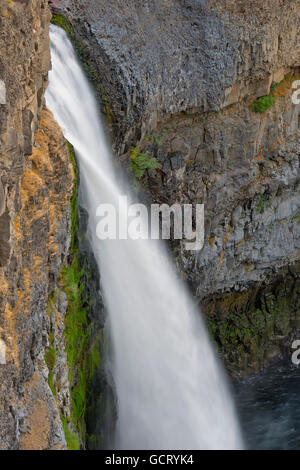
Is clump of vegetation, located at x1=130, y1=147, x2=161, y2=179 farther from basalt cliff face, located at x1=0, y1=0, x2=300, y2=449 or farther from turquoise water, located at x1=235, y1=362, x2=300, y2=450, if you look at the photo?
turquoise water, located at x1=235, y1=362, x2=300, y2=450

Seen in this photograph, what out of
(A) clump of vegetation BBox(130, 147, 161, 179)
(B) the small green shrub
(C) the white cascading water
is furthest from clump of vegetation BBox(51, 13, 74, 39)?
(B) the small green shrub

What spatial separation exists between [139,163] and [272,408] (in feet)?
24.7

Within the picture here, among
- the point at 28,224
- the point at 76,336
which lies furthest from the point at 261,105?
the point at 28,224

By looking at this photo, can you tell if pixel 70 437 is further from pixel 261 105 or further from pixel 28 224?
pixel 261 105

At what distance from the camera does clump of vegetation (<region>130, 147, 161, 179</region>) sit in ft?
44.2

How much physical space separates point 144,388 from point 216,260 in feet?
17.6

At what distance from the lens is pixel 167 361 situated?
12828 millimetres

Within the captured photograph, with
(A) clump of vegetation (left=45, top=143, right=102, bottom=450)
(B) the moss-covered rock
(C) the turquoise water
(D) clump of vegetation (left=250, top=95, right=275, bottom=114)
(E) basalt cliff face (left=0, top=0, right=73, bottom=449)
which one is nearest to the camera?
(E) basalt cliff face (left=0, top=0, right=73, bottom=449)

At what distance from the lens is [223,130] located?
15.2 metres

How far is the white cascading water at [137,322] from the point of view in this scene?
1098 cm

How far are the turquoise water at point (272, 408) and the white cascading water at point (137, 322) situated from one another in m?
→ 0.79

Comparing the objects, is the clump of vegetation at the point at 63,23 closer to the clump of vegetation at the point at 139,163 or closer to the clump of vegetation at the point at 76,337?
the clump of vegetation at the point at 139,163

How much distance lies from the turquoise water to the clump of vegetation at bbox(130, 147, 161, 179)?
6.97 m

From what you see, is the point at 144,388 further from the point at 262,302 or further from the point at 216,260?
the point at 262,302
